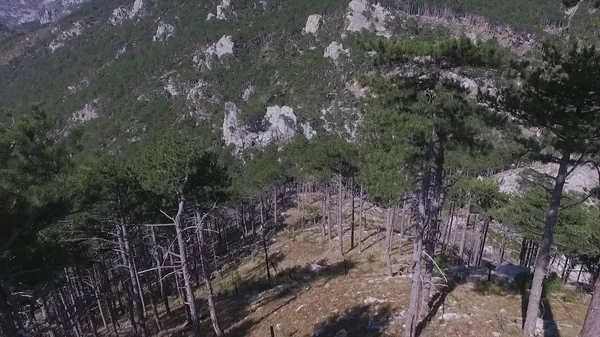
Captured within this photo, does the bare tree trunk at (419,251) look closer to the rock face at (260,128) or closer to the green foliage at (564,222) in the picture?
the green foliage at (564,222)

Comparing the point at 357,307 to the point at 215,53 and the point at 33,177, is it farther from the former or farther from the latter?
the point at 215,53

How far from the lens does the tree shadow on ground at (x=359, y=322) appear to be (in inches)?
531

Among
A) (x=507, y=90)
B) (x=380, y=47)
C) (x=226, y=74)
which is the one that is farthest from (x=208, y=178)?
(x=226, y=74)

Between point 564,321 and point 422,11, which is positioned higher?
point 422,11

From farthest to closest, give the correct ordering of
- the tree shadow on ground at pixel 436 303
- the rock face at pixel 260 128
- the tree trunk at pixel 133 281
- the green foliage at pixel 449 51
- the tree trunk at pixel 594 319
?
1. the rock face at pixel 260 128
2. the tree trunk at pixel 133 281
3. the tree shadow on ground at pixel 436 303
4. the green foliage at pixel 449 51
5. the tree trunk at pixel 594 319

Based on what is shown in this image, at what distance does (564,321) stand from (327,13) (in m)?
179

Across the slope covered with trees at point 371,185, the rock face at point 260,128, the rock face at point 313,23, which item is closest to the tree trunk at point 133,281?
the slope covered with trees at point 371,185

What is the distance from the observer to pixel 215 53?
170m

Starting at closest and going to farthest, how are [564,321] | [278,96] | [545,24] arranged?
[564,321] < [278,96] < [545,24]

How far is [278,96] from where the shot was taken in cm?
13612

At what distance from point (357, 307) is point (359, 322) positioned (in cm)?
138

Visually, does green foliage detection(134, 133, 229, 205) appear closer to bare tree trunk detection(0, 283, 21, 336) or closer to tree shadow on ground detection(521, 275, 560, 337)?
bare tree trunk detection(0, 283, 21, 336)

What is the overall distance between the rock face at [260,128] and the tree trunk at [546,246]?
369 ft

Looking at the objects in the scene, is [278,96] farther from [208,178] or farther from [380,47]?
[380,47]
